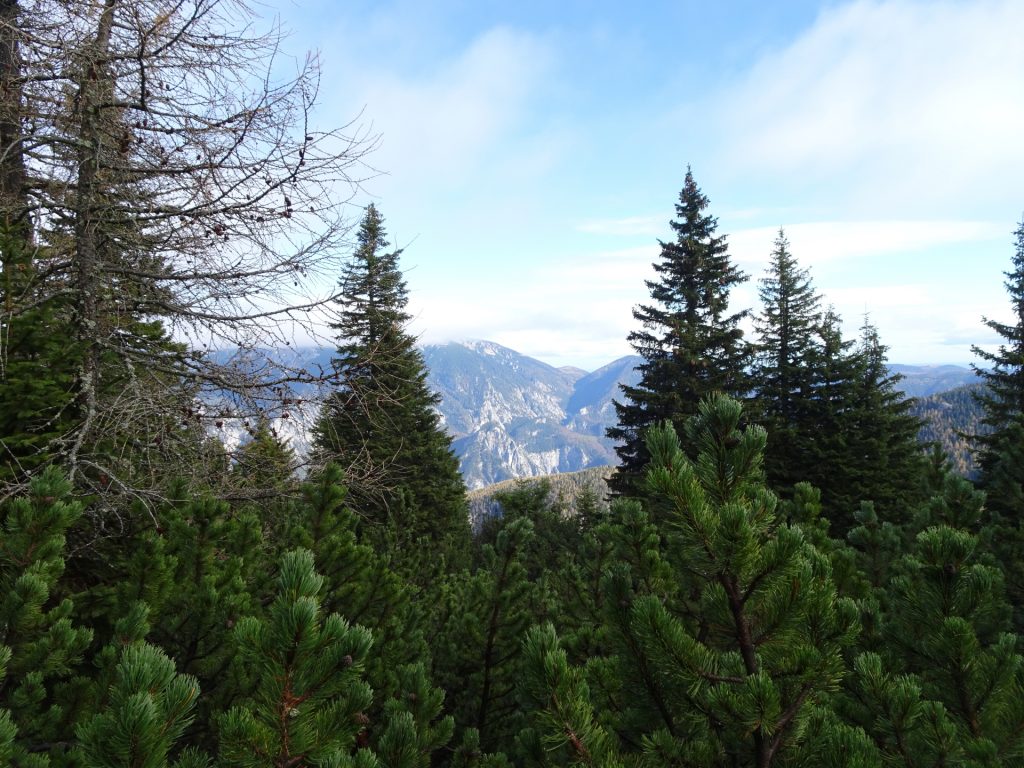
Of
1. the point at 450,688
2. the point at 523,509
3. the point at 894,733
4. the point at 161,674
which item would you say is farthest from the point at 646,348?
the point at 161,674

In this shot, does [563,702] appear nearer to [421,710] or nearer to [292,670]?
[292,670]

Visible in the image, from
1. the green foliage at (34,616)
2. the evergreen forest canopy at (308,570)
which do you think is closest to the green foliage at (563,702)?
the evergreen forest canopy at (308,570)

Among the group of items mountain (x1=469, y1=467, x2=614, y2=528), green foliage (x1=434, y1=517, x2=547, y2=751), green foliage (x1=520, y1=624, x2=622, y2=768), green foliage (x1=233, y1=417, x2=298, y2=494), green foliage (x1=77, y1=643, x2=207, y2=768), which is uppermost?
green foliage (x1=233, y1=417, x2=298, y2=494)

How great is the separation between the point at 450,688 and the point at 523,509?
12601 mm

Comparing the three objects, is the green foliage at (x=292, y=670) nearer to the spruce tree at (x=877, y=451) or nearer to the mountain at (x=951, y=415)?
the spruce tree at (x=877, y=451)

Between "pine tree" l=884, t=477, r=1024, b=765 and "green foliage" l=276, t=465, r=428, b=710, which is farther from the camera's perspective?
"green foliage" l=276, t=465, r=428, b=710

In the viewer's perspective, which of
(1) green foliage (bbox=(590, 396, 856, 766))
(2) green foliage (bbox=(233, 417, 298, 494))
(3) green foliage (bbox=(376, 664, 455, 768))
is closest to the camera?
(1) green foliage (bbox=(590, 396, 856, 766))

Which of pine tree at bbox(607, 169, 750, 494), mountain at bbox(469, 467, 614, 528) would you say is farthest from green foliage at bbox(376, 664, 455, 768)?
pine tree at bbox(607, 169, 750, 494)

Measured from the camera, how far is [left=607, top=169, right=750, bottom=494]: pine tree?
1945 centimetres

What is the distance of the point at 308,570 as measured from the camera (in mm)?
1632

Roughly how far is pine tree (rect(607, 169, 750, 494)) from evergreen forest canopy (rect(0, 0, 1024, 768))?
501 inches

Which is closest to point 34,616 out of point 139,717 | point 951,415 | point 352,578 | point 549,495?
point 139,717

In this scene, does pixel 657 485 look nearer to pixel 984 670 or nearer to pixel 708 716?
pixel 708 716

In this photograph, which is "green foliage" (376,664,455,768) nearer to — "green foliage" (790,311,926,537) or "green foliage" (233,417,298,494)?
"green foliage" (233,417,298,494)
